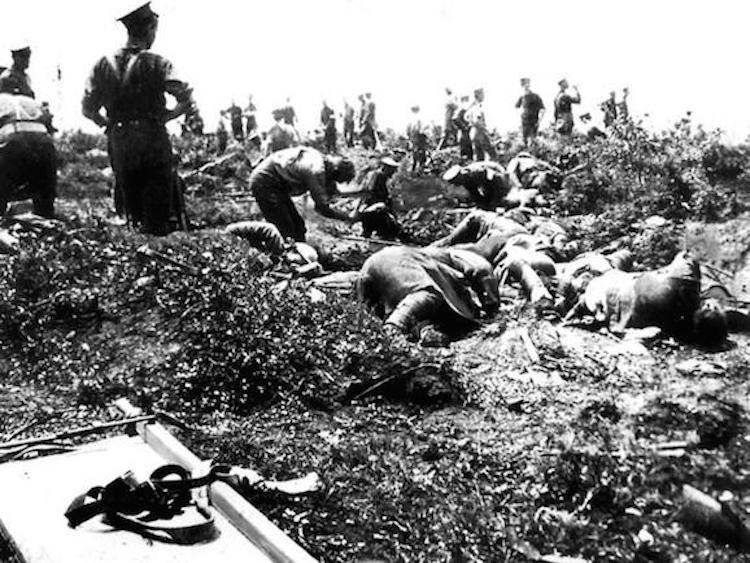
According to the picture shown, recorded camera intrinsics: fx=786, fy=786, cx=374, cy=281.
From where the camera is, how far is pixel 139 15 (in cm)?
726

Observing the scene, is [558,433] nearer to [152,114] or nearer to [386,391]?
[386,391]

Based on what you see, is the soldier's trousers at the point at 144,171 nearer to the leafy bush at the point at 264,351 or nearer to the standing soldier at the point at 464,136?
the leafy bush at the point at 264,351

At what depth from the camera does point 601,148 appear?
15.4 metres

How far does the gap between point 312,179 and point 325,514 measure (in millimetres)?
6363

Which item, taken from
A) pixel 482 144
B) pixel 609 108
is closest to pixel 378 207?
pixel 482 144

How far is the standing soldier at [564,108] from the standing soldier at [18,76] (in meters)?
16.2

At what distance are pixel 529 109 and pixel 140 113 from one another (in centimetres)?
1571

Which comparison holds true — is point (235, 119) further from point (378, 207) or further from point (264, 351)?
point (264, 351)

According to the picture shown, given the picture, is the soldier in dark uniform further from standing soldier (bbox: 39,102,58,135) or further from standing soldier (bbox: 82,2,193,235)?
standing soldier (bbox: 39,102,58,135)

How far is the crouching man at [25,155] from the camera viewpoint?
8336mm

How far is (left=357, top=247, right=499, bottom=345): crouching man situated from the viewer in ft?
20.9

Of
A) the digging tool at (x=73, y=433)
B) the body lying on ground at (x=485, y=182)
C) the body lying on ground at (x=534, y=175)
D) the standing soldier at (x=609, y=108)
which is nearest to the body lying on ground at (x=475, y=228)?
the body lying on ground at (x=485, y=182)

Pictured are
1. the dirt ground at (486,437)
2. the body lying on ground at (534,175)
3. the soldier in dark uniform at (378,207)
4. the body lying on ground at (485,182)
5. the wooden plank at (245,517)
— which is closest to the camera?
the wooden plank at (245,517)

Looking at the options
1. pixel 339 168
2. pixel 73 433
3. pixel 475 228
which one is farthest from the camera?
pixel 475 228
